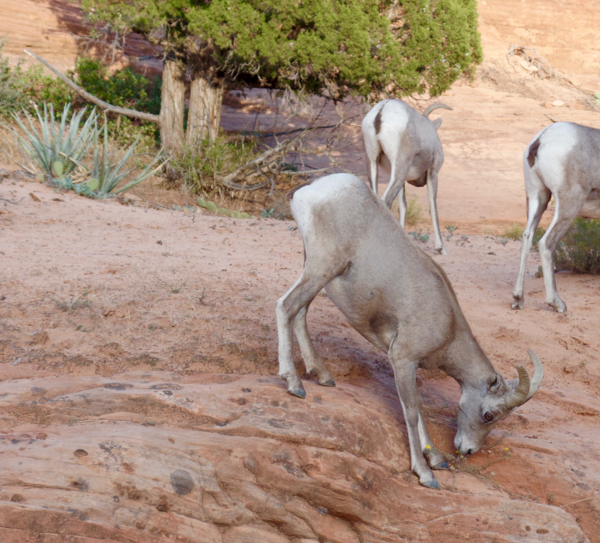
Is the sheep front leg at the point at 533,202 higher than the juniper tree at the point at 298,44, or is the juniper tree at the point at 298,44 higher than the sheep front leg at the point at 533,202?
the juniper tree at the point at 298,44

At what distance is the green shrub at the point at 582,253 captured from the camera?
25.8ft

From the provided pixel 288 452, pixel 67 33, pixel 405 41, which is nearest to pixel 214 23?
pixel 405 41

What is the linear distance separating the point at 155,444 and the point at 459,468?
1.82 meters

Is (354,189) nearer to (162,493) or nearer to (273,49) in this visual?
(162,493)

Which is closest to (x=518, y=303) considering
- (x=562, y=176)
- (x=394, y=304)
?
(x=562, y=176)

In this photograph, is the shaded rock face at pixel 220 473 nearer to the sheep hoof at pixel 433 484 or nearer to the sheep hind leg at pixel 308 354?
the sheep hoof at pixel 433 484

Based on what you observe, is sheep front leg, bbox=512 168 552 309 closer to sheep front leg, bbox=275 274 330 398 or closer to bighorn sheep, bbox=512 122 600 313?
bighorn sheep, bbox=512 122 600 313

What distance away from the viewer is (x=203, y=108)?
47.0ft

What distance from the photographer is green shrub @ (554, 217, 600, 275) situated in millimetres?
7867

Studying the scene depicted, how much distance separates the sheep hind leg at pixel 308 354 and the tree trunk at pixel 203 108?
1080 cm

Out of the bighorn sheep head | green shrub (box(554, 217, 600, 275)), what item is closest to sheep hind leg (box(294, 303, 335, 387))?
the bighorn sheep head

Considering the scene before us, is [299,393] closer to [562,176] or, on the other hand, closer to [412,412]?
[412,412]

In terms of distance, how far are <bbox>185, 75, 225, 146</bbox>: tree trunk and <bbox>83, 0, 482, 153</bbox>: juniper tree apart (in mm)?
24

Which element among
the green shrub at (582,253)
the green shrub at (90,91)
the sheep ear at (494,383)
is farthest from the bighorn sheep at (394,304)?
the green shrub at (90,91)
